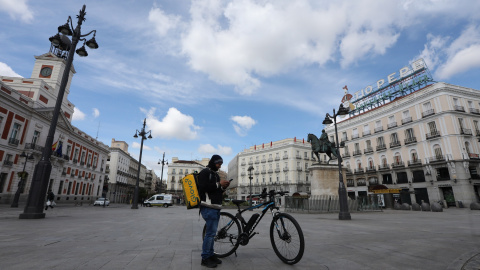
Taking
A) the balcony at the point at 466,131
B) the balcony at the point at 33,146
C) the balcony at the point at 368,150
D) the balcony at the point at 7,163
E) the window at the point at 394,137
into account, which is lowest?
the balcony at the point at 7,163

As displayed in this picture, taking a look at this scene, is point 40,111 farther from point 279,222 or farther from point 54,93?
point 279,222

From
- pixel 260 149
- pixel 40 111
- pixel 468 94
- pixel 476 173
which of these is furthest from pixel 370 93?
pixel 40 111

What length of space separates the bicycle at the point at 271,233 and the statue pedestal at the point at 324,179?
47.2 feet

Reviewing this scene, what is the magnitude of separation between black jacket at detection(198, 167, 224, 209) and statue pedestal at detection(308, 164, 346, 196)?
15.0m

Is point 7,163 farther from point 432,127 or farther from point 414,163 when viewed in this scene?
point 432,127

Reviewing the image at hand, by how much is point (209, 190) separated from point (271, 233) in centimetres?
129

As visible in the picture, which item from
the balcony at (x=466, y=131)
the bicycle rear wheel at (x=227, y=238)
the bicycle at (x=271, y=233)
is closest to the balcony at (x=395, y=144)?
the balcony at (x=466, y=131)

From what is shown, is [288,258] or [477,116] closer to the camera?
[288,258]

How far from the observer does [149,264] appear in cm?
333

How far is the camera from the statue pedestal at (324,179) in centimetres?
1719

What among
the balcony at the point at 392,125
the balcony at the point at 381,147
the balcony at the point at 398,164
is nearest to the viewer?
the balcony at the point at 398,164

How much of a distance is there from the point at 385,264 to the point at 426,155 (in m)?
39.3

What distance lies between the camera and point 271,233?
3.91 meters

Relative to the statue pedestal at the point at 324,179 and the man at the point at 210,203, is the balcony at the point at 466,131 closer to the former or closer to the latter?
the statue pedestal at the point at 324,179
